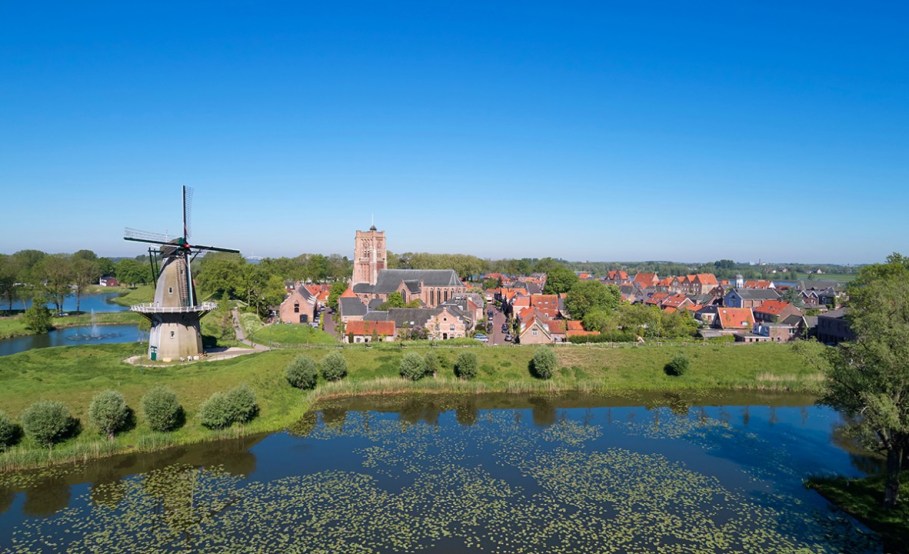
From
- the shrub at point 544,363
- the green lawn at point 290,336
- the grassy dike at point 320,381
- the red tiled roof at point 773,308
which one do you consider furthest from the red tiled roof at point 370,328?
the red tiled roof at point 773,308

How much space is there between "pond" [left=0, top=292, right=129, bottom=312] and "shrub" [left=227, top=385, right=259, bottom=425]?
77590 mm

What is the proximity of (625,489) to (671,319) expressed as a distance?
134ft

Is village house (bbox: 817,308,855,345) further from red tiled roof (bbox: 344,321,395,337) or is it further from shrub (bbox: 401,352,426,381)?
red tiled roof (bbox: 344,321,395,337)

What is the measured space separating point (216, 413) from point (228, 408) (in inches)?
28.0

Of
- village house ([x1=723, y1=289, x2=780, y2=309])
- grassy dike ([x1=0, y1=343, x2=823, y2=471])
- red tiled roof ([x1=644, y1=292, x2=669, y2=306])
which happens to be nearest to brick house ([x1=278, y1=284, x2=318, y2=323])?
grassy dike ([x1=0, y1=343, x2=823, y2=471])

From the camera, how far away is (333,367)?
4212 centimetres

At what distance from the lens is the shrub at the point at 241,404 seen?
32.4m

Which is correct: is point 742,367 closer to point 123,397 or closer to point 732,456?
point 732,456

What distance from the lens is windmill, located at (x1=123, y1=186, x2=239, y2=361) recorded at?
40.0 meters

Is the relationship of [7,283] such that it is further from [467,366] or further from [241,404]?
[467,366]

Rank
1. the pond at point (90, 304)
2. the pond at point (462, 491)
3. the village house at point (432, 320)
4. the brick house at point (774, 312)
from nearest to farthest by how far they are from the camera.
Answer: the pond at point (462, 491)
the village house at point (432, 320)
the brick house at point (774, 312)
the pond at point (90, 304)

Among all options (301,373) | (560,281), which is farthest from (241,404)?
(560,281)

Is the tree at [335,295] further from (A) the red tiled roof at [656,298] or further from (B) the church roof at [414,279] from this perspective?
(A) the red tiled roof at [656,298]

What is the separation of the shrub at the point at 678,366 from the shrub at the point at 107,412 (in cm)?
4173
